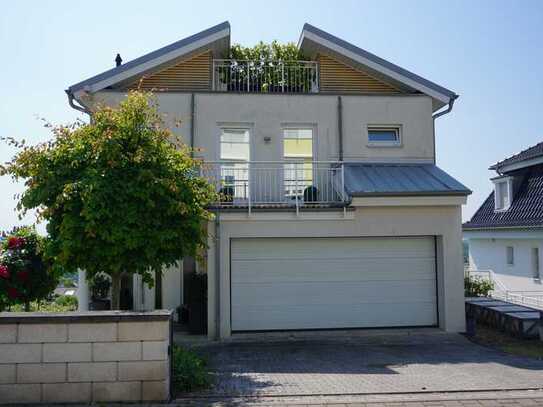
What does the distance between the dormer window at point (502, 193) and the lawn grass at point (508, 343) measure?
25.0 feet

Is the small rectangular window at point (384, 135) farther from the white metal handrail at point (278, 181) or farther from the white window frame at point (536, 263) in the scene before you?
the white window frame at point (536, 263)

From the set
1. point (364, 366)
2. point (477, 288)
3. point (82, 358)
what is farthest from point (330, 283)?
point (477, 288)

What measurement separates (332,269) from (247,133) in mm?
4186

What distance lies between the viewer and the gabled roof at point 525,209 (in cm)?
1719

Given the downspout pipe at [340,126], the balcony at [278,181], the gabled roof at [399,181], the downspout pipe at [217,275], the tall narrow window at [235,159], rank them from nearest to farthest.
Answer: the downspout pipe at [217,275]
the gabled roof at [399,181]
the balcony at [278,181]
the tall narrow window at [235,159]
the downspout pipe at [340,126]

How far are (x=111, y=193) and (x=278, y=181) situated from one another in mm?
5596

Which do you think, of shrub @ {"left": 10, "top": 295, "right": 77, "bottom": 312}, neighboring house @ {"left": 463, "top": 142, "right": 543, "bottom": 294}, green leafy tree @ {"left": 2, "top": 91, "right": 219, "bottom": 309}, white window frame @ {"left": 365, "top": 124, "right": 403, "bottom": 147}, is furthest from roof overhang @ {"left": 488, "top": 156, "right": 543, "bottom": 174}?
shrub @ {"left": 10, "top": 295, "right": 77, "bottom": 312}

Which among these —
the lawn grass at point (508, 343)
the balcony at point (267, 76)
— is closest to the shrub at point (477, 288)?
the lawn grass at point (508, 343)

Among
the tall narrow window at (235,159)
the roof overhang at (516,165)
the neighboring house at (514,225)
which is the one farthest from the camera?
the roof overhang at (516,165)

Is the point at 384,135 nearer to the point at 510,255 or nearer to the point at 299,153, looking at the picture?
the point at 299,153

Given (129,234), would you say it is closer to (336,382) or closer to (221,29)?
(336,382)

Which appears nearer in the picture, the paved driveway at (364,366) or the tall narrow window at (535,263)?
the paved driveway at (364,366)

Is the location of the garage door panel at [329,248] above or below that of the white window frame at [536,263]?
above

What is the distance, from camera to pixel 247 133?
13.8m
